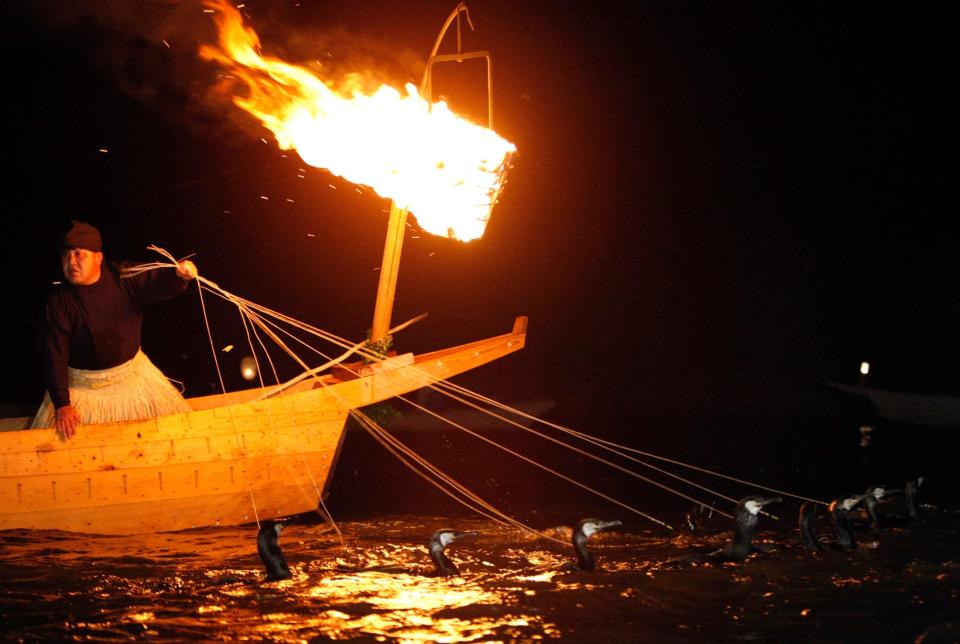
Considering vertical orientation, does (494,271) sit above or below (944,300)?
above

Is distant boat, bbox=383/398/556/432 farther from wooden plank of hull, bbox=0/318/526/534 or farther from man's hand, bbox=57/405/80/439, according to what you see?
man's hand, bbox=57/405/80/439

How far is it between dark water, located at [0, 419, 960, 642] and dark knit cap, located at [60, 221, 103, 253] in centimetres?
258

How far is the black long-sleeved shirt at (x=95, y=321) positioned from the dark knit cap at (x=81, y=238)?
1.13ft

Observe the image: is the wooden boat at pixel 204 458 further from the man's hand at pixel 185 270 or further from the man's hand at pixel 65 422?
the man's hand at pixel 185 270

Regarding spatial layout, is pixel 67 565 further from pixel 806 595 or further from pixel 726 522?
pixel 726 522

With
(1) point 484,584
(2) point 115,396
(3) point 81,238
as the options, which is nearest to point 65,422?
(2) point 115,396

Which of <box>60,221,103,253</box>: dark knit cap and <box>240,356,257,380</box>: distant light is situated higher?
<box>60,221,103,253</box>: dark knit cap

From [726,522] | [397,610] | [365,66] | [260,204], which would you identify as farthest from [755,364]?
[397,610]

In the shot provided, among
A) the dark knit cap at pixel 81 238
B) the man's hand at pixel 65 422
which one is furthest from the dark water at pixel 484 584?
the dark knit cap at pixel 81 238

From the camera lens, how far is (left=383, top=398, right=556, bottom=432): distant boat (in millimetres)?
17578

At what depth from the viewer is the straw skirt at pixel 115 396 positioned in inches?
320

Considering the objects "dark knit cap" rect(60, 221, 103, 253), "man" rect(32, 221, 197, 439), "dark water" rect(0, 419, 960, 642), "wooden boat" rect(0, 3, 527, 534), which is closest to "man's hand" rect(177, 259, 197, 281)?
"man" rect(32, 221, 197, 439)

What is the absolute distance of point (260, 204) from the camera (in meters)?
27.0

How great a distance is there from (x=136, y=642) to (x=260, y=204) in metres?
22.8
